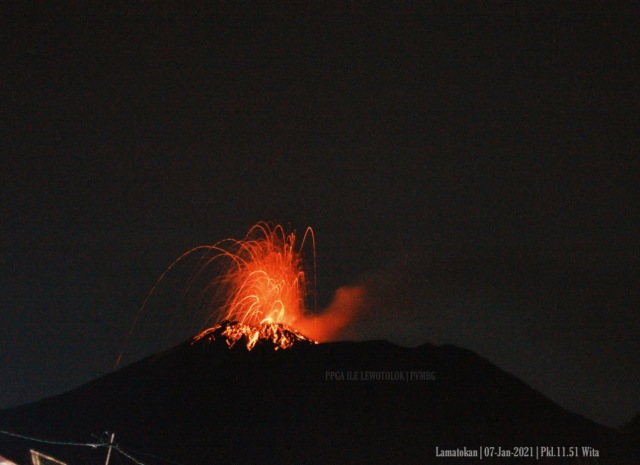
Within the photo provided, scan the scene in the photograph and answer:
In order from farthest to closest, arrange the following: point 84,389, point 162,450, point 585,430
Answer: point 84,389, point 585,430, point 162,450

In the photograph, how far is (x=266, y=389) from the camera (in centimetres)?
6900

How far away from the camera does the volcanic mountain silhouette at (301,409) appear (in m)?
55.2

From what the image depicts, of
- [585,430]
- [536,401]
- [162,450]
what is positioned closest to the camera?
[162,450]

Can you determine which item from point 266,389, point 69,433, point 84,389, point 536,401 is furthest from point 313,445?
point 84,389

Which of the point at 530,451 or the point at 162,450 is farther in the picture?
the point at 530,451

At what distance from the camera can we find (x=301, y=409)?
6494 cm

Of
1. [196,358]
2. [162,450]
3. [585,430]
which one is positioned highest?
[196,358]

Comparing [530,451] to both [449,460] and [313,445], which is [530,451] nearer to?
[449,460]

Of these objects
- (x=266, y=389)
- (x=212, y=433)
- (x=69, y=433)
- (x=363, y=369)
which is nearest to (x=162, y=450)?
(x=212, y=433)

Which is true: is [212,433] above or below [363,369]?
below

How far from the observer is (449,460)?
5516 cm

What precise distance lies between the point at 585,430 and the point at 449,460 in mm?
13806

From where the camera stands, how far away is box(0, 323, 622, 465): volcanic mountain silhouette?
55.2 meters

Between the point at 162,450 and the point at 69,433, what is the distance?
10786 mm
